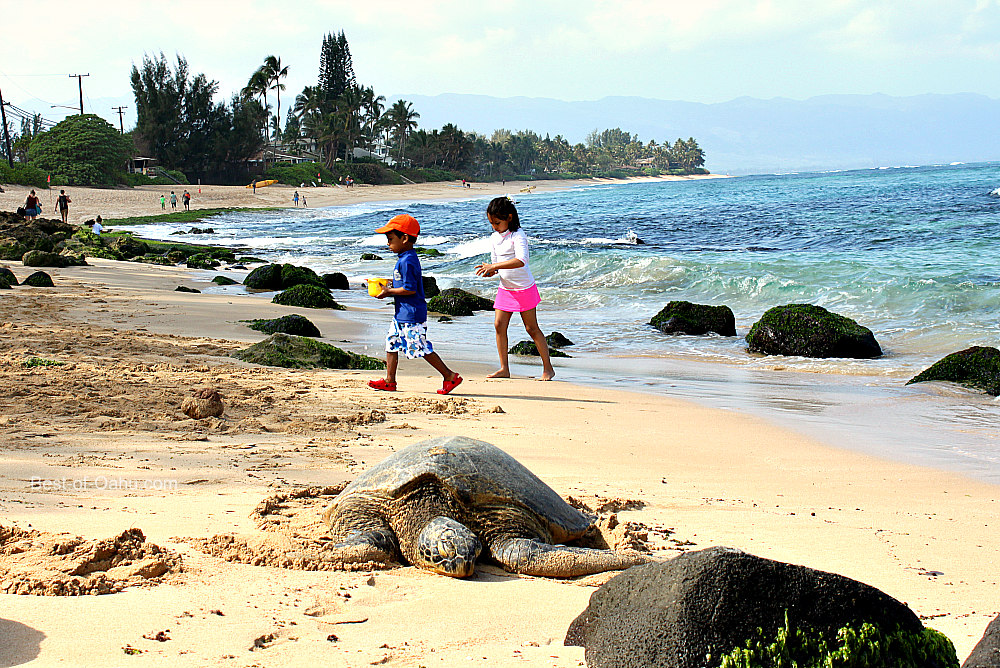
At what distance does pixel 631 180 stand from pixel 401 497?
14964 centimetres

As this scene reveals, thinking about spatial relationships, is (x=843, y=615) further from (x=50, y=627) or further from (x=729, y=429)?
(x=729, y=429)

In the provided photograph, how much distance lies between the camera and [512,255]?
25.7 feet

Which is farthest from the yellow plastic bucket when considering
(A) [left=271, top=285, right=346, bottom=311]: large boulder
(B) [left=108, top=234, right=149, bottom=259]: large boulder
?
(B) [left=108, top=234, right=149, bottom=259]: large boulder

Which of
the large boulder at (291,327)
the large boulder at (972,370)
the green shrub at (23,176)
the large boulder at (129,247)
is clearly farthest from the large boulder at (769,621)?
the green shrub at (23,176)

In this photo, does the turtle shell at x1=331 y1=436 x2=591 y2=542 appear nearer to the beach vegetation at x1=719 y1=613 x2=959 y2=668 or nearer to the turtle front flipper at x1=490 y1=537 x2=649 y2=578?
the turtle front flipper at x1=490 y1=537 x2=649 y2=578

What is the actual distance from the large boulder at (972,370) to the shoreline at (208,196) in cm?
3868

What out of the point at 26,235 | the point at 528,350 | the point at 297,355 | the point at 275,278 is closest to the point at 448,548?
the point at 297,355

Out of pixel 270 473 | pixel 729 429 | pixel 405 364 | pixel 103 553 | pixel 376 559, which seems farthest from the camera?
pixel 405 364

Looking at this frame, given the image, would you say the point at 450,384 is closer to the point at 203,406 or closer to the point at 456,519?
the point at 203,406

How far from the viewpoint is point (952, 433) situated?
254 inches

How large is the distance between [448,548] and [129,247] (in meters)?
23.0

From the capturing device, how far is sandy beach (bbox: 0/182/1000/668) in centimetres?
260

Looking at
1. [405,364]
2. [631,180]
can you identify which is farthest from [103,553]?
[631,180]

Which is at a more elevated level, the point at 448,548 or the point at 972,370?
the point at 448,548
